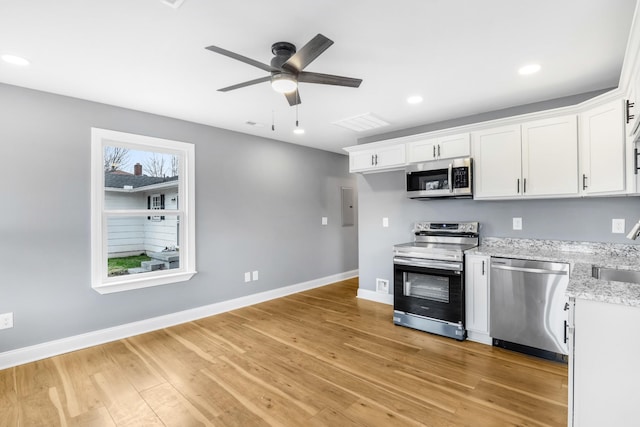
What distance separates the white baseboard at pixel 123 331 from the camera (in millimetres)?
2822

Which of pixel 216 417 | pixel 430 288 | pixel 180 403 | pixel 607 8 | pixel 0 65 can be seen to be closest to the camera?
Answer: pixel 607 8

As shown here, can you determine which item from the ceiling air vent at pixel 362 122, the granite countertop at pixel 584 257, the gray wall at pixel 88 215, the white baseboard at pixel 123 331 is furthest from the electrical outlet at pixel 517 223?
the white baseboard at pixel 123 331

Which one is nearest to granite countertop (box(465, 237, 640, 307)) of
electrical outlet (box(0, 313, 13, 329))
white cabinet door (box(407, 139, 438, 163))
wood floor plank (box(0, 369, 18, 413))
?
white cabinet door (box(407, 139, 438, 163))

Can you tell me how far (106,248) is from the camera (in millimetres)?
3326

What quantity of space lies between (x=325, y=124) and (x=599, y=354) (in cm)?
351

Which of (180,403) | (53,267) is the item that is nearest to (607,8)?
(180,403)

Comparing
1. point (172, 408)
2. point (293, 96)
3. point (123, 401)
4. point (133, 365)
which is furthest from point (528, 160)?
point (133, 365)

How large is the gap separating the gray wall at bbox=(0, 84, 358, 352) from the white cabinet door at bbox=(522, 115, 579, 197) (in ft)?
10.9

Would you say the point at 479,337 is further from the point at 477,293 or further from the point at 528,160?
the point at 528,160

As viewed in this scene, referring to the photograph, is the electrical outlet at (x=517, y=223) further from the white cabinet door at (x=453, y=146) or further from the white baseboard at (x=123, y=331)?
the white baseboard at (x=123, y=331)

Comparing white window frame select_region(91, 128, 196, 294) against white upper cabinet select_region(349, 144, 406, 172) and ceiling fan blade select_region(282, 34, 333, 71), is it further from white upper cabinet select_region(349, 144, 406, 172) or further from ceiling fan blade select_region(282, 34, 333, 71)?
ceiling fan blade select_region(282, 34, 333, 71)

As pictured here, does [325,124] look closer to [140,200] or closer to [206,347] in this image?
[140,200]

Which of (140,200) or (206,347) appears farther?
(140,200)

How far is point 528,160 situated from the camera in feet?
10.3
